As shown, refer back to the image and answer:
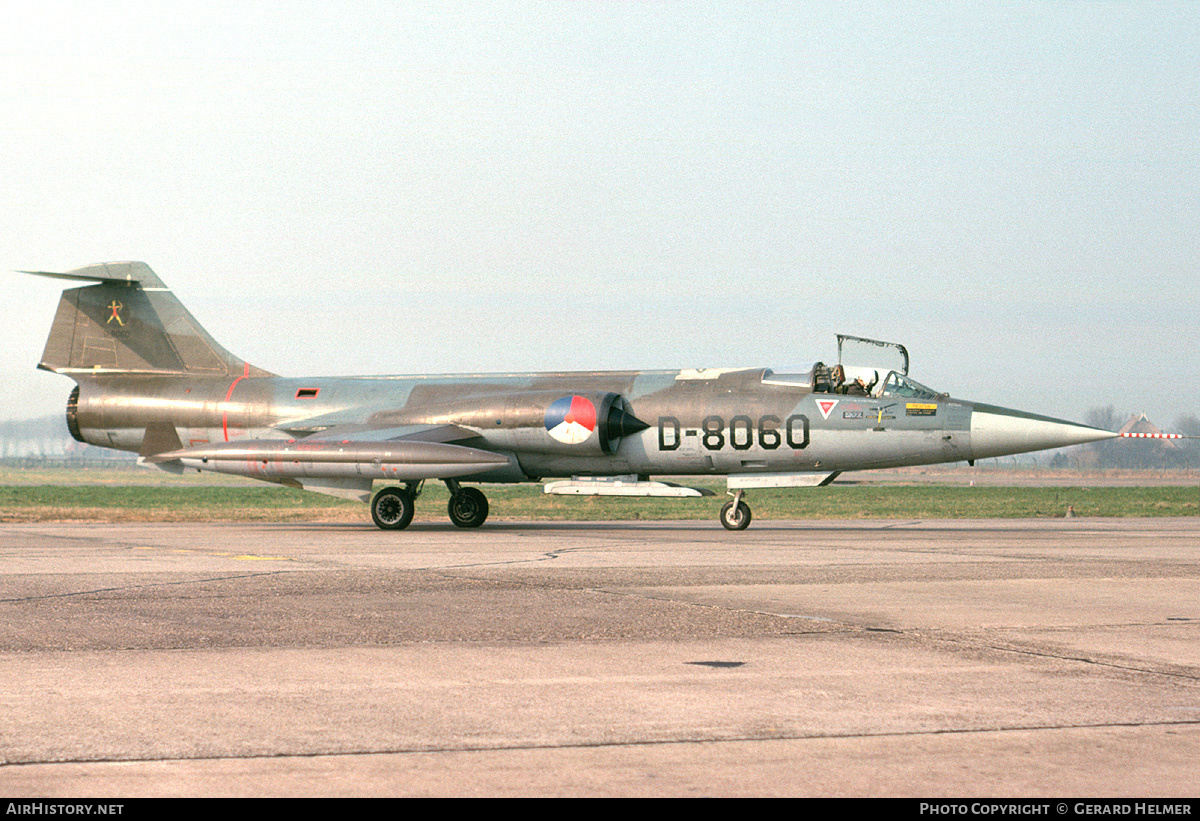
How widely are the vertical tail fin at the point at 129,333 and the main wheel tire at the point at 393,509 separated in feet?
19.1

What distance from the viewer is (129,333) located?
27500 millimetres

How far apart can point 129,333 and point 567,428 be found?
11.6m

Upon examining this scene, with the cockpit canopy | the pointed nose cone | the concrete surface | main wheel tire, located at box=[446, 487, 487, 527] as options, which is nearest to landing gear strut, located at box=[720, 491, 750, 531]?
the cockpit canopy

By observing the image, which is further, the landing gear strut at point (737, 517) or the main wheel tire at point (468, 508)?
the main wheel tire at point (468, 508)

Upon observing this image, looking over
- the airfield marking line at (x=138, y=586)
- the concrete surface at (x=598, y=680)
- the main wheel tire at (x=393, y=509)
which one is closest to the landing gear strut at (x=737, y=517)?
the main wheel tire at (x=393, y=509)

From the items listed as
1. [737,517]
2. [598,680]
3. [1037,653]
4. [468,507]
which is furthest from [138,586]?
[468,507]

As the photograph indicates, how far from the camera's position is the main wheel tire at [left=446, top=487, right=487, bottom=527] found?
2478cm

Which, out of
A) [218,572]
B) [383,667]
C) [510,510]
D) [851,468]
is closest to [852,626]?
[383,667]

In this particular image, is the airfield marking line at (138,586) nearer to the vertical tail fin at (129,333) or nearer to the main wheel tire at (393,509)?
the main wheel tire at (393,509)

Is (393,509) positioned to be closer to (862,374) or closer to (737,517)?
A: (737,517)

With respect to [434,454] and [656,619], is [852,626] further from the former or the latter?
[434,454]

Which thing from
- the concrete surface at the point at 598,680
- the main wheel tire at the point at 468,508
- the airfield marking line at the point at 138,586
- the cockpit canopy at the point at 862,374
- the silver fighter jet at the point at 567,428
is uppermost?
the cockpit canopy at the point at 862,374

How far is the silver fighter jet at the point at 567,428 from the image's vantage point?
22016mm

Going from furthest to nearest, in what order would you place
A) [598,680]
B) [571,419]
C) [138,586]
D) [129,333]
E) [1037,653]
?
[129,333], [571,419], [138,586], [1037,653], [598,680]
